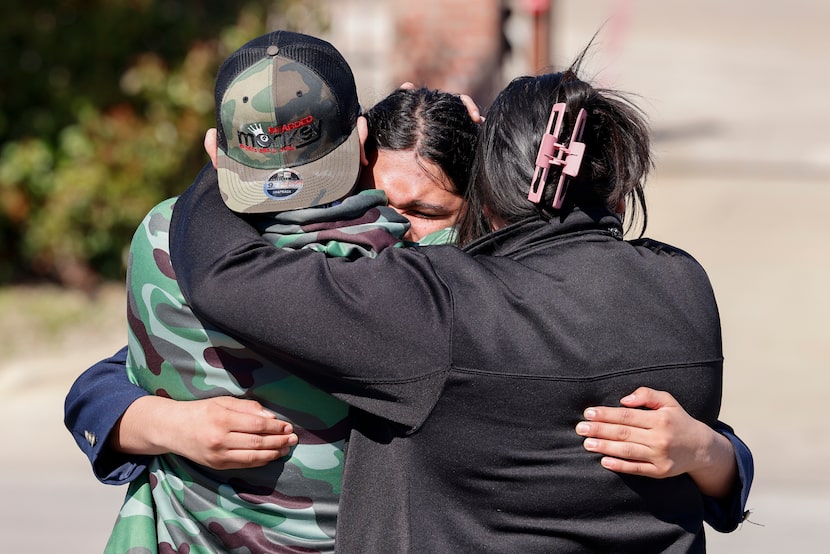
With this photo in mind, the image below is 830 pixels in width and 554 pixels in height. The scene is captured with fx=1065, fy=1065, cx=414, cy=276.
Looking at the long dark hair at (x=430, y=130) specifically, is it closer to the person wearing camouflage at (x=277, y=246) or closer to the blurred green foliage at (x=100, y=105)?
the person wearing camouflage at (x=277, y=246)

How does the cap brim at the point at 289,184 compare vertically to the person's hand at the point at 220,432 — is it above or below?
above

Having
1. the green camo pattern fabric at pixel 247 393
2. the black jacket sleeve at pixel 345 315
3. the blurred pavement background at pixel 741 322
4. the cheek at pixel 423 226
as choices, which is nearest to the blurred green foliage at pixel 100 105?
the blurred pavement background at pixel 741 322

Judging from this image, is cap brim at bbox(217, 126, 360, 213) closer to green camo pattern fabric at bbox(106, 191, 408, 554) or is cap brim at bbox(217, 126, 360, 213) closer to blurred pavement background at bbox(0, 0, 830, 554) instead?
green camo pattern fabric at bbox(106, 191, 408, 554)

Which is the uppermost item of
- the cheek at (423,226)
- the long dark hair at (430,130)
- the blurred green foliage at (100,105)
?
the long dark hair at (430,130)

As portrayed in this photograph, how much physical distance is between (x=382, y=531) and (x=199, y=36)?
6.57 meters

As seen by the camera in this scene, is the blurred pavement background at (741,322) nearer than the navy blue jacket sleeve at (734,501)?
No

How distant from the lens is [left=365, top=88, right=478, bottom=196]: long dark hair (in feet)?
6.94

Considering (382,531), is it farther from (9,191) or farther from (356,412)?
(9,191)

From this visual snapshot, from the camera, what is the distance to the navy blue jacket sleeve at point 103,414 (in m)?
1.84

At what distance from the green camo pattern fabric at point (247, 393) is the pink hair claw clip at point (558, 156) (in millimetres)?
260

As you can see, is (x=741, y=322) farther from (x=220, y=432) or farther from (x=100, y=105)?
(x=220, y=432)

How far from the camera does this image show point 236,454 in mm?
1674

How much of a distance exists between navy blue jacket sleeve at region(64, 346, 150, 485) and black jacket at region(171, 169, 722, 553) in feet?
1.14

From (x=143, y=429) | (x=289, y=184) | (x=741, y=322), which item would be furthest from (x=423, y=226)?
(x=741, y=322)
